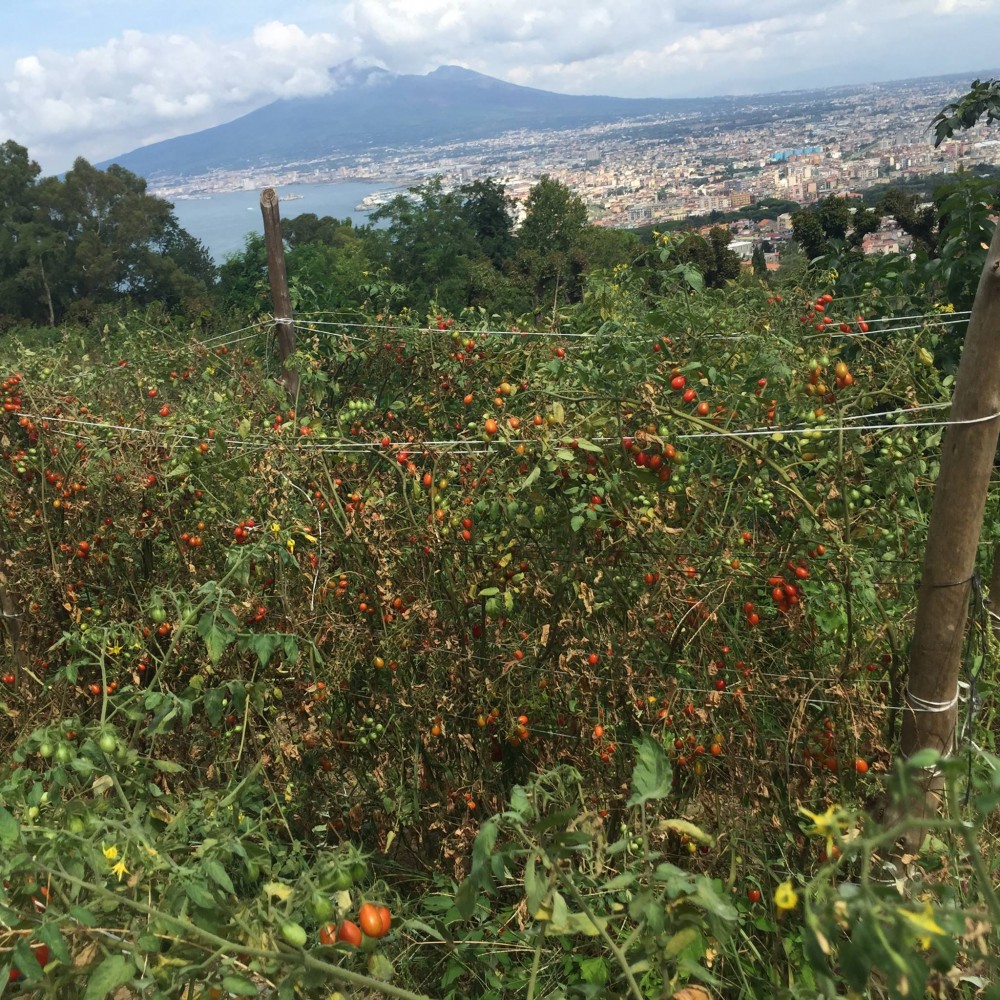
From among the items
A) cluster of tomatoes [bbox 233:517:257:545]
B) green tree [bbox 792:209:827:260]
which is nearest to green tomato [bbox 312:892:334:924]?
cluster of tomatoes [bbox 233:517:257:545]

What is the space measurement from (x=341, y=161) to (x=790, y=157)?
189 ft

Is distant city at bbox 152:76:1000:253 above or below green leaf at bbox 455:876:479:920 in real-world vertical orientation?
above

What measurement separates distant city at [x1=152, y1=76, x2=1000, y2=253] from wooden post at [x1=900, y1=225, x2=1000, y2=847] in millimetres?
2519

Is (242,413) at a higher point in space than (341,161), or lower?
lower

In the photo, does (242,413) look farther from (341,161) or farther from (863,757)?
(341,161)

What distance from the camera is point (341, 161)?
83938mm

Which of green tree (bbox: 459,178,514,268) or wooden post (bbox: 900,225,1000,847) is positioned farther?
green tree (bbox: 459,178,514,268)

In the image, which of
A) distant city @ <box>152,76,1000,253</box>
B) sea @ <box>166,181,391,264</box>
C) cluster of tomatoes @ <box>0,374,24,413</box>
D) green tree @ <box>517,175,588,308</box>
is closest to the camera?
cluster of tomatoes @ <box>0,374,24,413</box>

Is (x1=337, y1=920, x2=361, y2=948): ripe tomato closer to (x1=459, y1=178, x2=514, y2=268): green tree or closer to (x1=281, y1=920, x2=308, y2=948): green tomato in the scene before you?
(x1=281, y1=920, x2=308, y2=948): green tomato

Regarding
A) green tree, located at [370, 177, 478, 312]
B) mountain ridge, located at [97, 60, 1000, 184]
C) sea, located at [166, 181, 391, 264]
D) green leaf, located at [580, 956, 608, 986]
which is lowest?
green leaf, located at [580, 956, 608, 986]

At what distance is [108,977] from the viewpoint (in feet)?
3.51

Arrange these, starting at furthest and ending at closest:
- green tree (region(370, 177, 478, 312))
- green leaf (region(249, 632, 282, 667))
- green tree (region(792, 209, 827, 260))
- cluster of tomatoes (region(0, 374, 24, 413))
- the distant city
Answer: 1. green tree (region(370, 177, 478, 312))
2. the distant city
3. green tree (region(792, 209, 827, 260))
4. cluster of tomatoes (region(0, 374, 24, 413))
5. green leaf (region(249, 632, 282, 667))

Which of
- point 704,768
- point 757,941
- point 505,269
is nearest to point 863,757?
point 704,768

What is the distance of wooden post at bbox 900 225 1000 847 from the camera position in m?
1.70
